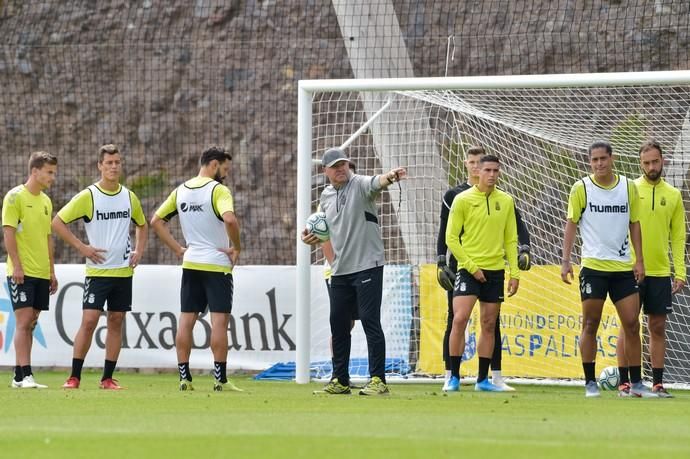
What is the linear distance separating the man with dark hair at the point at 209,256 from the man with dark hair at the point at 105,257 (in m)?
0.63

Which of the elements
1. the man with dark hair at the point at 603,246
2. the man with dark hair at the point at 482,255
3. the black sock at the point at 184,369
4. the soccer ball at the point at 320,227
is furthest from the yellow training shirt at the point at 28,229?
the man with dark hair at the point at 603,246

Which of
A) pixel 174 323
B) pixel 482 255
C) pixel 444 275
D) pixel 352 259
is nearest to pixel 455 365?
pixel 444 275

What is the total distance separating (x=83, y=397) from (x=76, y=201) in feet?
6.93

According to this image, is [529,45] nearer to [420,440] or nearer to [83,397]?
[83,397]

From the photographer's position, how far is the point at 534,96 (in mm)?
14086

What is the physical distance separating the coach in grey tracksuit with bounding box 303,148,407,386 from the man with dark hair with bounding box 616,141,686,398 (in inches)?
86.6

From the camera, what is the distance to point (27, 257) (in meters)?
11.5

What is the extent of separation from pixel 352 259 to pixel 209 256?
4.42ft

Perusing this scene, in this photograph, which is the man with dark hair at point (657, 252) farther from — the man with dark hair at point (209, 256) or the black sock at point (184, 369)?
the black sock at point (184, 369)

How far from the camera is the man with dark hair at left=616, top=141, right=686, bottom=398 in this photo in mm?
10820

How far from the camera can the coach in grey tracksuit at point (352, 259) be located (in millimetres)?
10172

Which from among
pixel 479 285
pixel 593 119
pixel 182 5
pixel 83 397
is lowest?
pixel 83 397

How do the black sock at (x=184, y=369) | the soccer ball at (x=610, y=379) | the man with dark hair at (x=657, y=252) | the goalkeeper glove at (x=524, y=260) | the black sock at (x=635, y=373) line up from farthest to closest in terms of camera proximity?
the soccer ball at (x=610, y=379), the goalkeeper glove at (x=524, y=260), the black sock at (x=184, y=369), the man with dark hair at (x=657, y=252), the black sock at (x=635, y=373)

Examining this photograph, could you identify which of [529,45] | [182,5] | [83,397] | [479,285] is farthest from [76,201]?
[182,5]
